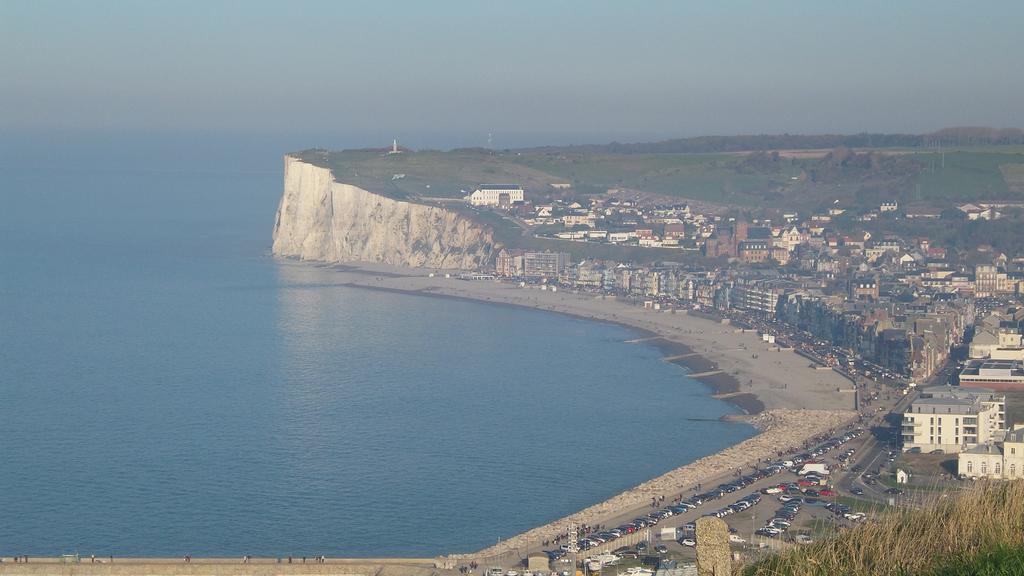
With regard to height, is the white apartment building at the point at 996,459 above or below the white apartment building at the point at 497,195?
below

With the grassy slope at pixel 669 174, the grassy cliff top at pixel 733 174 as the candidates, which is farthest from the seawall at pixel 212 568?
the grassy slope at pixel 669 174

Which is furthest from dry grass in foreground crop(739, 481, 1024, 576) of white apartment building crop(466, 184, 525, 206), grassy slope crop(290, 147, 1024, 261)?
white apartment building crop(466, 184, 525, 206)

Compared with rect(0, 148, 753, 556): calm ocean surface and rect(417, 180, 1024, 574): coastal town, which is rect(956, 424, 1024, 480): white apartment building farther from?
rect(0, 148, 753, 556): calm ocean surface

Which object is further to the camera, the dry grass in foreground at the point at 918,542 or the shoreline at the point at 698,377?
the shoreline at the point at 698,377

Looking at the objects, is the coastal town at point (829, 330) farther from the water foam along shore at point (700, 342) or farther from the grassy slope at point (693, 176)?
the grassy slope at point (693, 176)

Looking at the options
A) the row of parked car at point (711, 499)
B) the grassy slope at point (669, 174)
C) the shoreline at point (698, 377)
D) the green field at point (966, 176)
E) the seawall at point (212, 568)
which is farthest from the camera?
the grassy slope at point (669, 174)

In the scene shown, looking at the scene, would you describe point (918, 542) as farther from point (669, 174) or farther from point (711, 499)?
point (669, 174)

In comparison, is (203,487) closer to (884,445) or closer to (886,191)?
(884,445)

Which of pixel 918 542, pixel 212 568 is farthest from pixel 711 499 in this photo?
pixel 918 542
